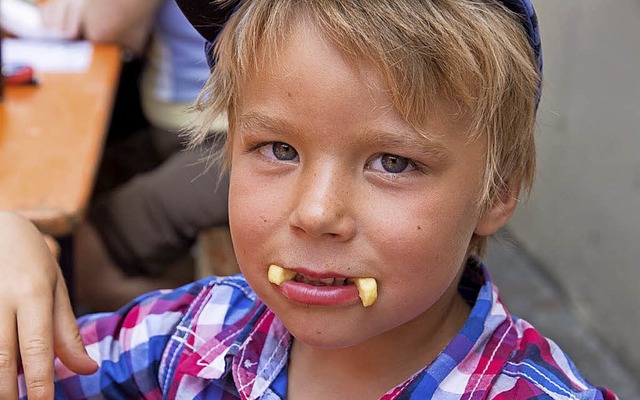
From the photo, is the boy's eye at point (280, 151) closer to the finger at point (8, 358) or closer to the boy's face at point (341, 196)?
the boy's face at point (341, 196)

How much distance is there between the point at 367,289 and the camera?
3.80 feet

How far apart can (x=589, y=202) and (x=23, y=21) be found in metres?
2.07

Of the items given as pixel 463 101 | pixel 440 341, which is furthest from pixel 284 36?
pixel 440 341

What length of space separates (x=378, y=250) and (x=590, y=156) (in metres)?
2.21

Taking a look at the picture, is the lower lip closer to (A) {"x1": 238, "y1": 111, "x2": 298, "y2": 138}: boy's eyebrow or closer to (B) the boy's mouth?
(B) the boy's mouth

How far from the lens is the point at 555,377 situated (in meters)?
1.25

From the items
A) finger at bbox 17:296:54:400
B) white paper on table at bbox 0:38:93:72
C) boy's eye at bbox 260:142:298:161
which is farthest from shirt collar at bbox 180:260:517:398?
white paper on table at bbox 0:38:93:72

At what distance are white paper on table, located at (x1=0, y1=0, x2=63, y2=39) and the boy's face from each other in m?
2.21

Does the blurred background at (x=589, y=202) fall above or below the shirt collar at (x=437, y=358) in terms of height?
below

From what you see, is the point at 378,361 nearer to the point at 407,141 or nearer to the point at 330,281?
the point at 330,281

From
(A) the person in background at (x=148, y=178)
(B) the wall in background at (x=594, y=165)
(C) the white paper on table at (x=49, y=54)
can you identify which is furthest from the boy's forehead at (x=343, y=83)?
(C) the white paper on table at (x=49, y=54)

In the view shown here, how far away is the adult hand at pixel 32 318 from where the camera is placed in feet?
4.16

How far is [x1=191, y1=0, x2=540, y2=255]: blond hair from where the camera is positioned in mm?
1141

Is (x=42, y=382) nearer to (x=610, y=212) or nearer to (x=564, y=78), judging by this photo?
(x=610, y=212)
